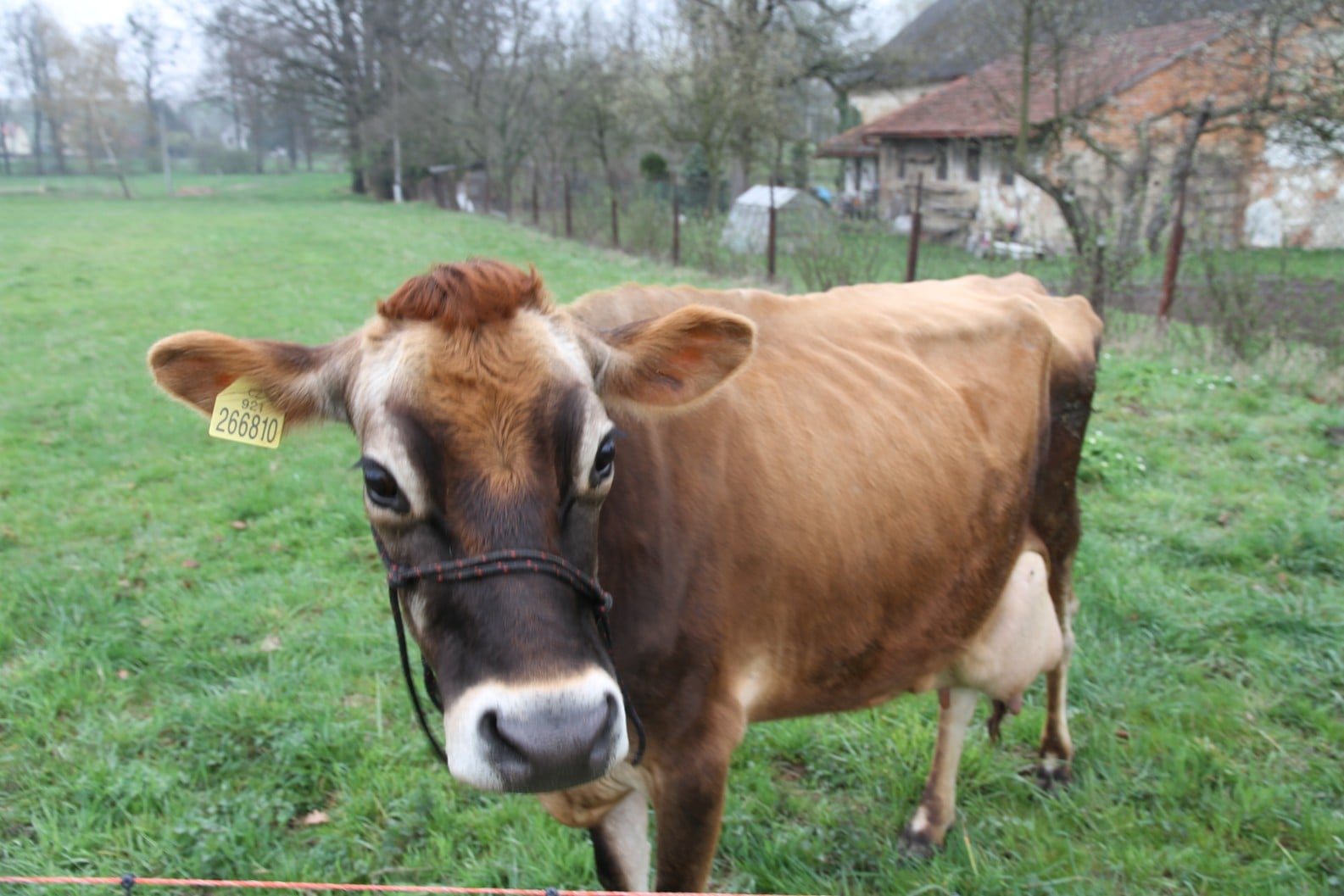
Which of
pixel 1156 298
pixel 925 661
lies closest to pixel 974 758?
pixel 925 661

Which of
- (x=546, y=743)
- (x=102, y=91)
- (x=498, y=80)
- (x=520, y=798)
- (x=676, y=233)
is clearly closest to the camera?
(x=546, y=743)

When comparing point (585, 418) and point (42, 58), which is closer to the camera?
point (585, 418)

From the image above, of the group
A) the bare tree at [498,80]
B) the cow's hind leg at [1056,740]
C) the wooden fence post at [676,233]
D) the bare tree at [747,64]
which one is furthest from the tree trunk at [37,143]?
the cow's hind leg at [1056,740]

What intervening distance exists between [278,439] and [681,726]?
1.16 meters

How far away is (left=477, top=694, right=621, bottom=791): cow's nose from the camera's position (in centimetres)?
154

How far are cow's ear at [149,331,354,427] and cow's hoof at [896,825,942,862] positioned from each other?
2278mm

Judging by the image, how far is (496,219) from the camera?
31.0m

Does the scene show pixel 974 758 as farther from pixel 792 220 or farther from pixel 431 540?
pixel 792 220

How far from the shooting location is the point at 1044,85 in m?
14.1

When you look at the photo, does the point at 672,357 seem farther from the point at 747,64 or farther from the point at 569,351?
the point at 747,64

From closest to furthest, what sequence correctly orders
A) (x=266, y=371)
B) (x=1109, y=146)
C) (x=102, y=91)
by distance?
(x=266, y=371), (x=1109, y=146), (x=102, y=91)

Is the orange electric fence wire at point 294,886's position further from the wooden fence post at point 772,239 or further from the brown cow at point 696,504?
the wooden fence post at point 772,239

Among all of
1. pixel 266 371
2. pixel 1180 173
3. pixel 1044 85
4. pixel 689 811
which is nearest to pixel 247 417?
pixel 266 371

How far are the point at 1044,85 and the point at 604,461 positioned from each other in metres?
14.7
